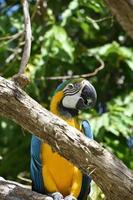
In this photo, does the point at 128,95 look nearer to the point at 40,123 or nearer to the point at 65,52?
the point at 65,52

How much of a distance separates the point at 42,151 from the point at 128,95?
5.79ft

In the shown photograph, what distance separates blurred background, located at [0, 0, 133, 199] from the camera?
4645 mm

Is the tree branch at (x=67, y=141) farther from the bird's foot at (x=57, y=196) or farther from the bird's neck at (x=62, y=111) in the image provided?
the bird's neck at (x=62, y=111)

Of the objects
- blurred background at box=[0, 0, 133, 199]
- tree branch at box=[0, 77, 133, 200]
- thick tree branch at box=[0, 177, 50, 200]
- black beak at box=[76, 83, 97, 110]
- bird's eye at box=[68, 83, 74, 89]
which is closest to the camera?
tree branch at box=[0, 77, 133, 200]

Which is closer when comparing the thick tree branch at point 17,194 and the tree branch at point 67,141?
the tree branch at point 67,141

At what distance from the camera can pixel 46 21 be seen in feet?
16.9

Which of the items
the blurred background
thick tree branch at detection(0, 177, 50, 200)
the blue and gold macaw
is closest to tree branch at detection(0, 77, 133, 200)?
thick tree branch at detection(0, 177, 50, 200)

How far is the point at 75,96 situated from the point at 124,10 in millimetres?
576

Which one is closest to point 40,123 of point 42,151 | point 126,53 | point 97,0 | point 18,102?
point 18,102

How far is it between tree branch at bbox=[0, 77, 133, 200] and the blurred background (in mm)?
1649

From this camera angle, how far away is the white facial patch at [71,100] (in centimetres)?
340

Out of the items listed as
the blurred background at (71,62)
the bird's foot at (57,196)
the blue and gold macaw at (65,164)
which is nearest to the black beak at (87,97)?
the blue and gold macaw at (65,164)

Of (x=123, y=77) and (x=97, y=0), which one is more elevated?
(x=97, y=0)

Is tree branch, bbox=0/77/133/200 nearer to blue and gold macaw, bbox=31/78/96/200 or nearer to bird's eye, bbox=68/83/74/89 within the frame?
blue and gold macaw, bbox=31/78/96/200
